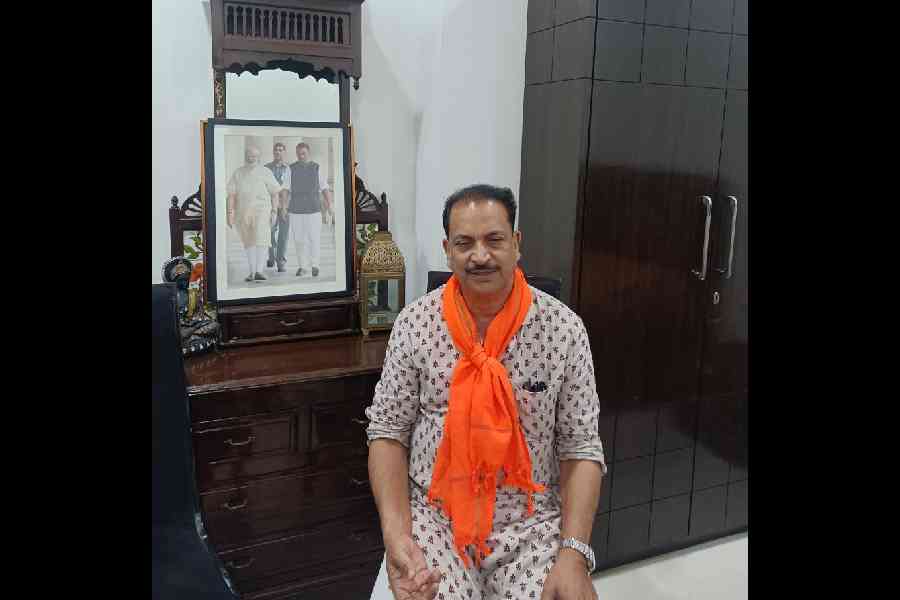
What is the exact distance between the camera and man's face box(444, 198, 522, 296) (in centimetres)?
152

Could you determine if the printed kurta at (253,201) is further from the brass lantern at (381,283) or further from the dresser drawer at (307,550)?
the dresser drawer at (307,550)

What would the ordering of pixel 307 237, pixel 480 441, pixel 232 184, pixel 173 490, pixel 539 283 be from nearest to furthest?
pixel 173 490, pixel 480 441, pixel 539 283, pixel 232 184, pixel 307 237

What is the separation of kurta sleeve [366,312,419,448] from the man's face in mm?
198

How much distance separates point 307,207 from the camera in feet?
7.39

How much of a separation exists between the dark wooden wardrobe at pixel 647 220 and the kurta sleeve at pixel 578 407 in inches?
24.9

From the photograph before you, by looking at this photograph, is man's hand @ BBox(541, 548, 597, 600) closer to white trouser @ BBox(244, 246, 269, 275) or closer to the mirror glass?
white trouser @ BBox(244, 246, 269, 275)

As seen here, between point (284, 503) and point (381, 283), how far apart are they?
0.76 metres

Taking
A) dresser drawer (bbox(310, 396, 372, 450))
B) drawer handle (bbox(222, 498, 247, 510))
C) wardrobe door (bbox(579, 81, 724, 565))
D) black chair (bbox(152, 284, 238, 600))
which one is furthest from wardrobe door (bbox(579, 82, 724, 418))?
black chair (bbox(152, 284, 238, 600))

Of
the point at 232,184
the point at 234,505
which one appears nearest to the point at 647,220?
the point at 232,184

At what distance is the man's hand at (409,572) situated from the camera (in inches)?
57.7

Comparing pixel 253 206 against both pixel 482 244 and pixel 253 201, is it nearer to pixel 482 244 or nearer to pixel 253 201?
pixel 253 201

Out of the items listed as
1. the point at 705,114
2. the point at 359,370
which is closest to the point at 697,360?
the point at 705,114
